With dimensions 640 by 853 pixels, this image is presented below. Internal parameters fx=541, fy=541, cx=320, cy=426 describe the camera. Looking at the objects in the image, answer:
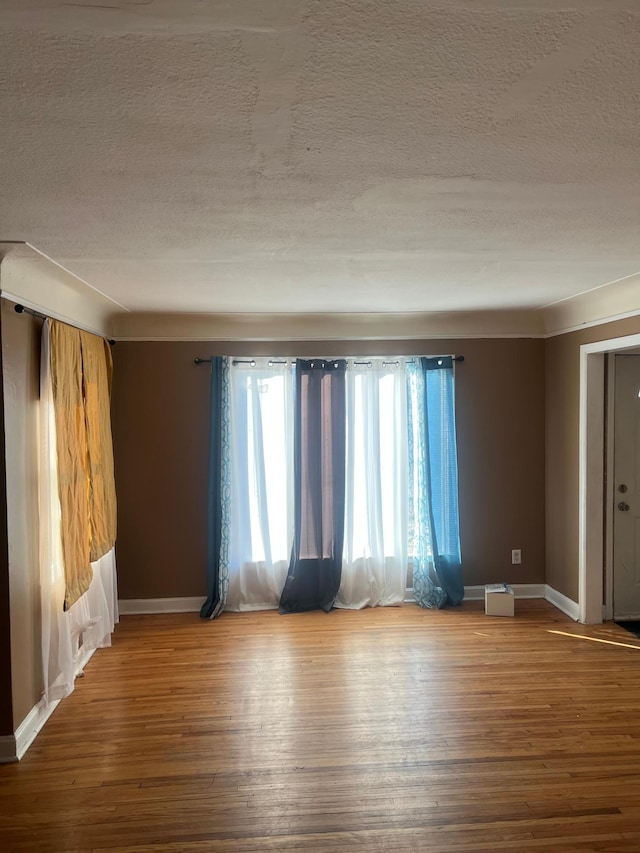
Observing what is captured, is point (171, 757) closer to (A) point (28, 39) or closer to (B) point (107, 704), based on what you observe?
(B) point (107, 704)

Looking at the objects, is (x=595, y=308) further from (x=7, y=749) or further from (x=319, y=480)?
(x=7, y=749)

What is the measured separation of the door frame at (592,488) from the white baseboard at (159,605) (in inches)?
121

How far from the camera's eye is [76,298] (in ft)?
11.5

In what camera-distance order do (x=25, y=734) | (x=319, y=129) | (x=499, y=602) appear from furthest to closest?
(x=499, y=602), (x=25, y=734), (x=319, y=129)

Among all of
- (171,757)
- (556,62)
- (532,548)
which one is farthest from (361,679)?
(556,62)

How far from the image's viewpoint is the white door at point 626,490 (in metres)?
4.15

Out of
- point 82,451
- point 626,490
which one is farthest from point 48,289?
point 626,490

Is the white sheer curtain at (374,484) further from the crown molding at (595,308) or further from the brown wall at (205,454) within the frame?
the crown molding at (595,308)

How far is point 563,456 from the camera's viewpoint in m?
4.44

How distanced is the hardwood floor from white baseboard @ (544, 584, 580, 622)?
29 centimetres

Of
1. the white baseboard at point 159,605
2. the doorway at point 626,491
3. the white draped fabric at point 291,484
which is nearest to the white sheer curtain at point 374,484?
the white draped fabric at point 291,484

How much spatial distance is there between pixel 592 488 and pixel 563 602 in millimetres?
Result: 1040

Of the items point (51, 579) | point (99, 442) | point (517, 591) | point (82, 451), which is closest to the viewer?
point (51, 579)

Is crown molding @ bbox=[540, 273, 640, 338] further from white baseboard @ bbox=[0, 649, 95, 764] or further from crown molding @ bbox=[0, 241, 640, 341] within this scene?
white baseboard @ bbox=[0, 649, 95, 764]
